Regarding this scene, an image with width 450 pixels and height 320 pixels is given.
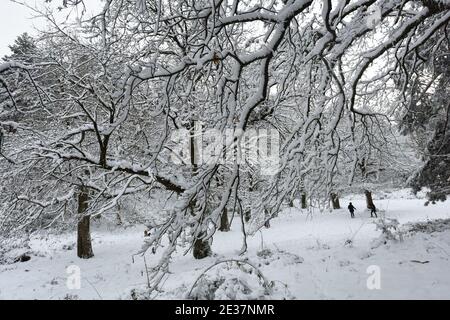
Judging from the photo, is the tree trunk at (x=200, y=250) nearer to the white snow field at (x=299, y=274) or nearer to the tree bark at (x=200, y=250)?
the tree bark at (x=200, y=250)

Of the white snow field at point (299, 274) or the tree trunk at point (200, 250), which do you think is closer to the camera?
the white snow field at point (299, 274)

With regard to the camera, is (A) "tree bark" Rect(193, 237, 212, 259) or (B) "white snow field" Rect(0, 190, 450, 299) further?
(A) "tree bark" Rect(193, 237, 212, 259)

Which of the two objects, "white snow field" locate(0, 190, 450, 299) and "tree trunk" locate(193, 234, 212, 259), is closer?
"white snow field" locate(0, 190, 450, 299)

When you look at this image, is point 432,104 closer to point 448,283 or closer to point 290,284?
point 448,283

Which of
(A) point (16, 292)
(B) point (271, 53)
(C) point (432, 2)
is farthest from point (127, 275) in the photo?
(C) point (432, 2)

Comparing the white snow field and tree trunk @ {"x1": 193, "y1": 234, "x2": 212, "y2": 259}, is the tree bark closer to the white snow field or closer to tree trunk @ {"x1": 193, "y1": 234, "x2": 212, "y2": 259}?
tree trunk @ {"x1": 193, "y1": 234, "x2": 212, "y2": 259}

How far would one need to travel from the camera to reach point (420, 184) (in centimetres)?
974

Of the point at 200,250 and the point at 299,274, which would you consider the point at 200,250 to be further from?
the point at 299,274

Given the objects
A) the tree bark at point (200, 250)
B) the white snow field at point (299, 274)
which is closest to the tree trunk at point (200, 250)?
the tree bark at point (200, 250)

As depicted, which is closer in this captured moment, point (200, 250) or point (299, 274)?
point (299, 274)

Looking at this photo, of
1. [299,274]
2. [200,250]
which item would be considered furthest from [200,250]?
[299,274]

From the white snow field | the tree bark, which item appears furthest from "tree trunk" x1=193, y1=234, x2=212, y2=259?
the white snow field

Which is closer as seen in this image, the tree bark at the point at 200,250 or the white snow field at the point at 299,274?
the white snow field at the point at 299,274
